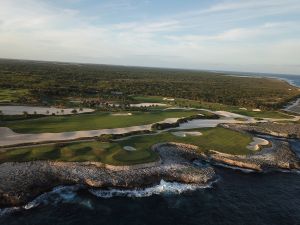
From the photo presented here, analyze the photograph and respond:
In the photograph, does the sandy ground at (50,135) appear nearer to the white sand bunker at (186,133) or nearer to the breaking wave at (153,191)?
the white sand bunker at (186,133)

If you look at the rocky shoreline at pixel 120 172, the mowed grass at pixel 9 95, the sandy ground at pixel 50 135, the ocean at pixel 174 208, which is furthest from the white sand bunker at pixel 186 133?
the mowed grass at pixel 9 95

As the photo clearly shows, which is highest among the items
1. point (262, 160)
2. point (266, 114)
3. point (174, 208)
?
point (262, 160)

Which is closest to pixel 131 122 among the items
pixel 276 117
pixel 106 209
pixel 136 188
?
pixel 136 188

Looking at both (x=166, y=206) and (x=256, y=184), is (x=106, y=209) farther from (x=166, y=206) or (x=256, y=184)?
(x=256, y=184)

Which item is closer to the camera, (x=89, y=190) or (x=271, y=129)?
(x=89, y=190)

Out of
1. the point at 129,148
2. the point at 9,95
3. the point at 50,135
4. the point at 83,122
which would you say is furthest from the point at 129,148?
the point at 9,95

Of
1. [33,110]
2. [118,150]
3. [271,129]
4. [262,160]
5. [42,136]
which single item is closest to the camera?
[118,150]

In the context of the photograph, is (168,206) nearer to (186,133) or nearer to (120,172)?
(120,172)
